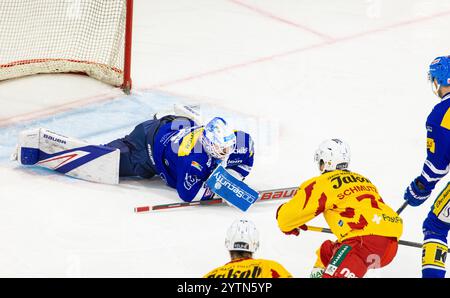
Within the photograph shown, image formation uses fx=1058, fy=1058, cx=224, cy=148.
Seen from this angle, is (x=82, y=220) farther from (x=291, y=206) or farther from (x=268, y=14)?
(x=268, y=14)

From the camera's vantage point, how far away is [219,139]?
4.96m

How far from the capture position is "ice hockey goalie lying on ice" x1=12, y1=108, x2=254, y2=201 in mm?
5082

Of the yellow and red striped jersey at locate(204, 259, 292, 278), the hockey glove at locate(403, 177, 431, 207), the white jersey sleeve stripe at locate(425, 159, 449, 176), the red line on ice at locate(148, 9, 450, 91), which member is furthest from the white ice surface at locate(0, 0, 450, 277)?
the yellow and red striped jersey at locate(204, 259, 292, 278)

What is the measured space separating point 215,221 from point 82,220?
0.64 metres

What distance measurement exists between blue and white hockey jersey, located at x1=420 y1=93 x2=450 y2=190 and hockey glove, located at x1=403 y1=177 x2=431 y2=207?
0.38 ft

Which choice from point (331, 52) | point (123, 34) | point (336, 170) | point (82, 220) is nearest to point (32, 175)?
point (82, 220)

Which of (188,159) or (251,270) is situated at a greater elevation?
(188,159)

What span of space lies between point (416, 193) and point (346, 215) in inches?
22.5

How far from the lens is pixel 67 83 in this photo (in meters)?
6.89

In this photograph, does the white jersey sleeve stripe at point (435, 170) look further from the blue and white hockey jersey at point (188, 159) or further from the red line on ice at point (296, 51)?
the red line on ice at point (296, 51)

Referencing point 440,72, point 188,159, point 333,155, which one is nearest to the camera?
point 333,155

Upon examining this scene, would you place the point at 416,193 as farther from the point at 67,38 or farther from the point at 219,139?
the point at 67,38

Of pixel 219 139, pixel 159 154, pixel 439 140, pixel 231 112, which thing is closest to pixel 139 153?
pixel 159 154

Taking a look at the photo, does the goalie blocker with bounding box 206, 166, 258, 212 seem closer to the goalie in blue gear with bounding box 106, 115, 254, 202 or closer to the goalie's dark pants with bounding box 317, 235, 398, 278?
the goalie in blue gear with bounding box 106, 115, 254, 202
